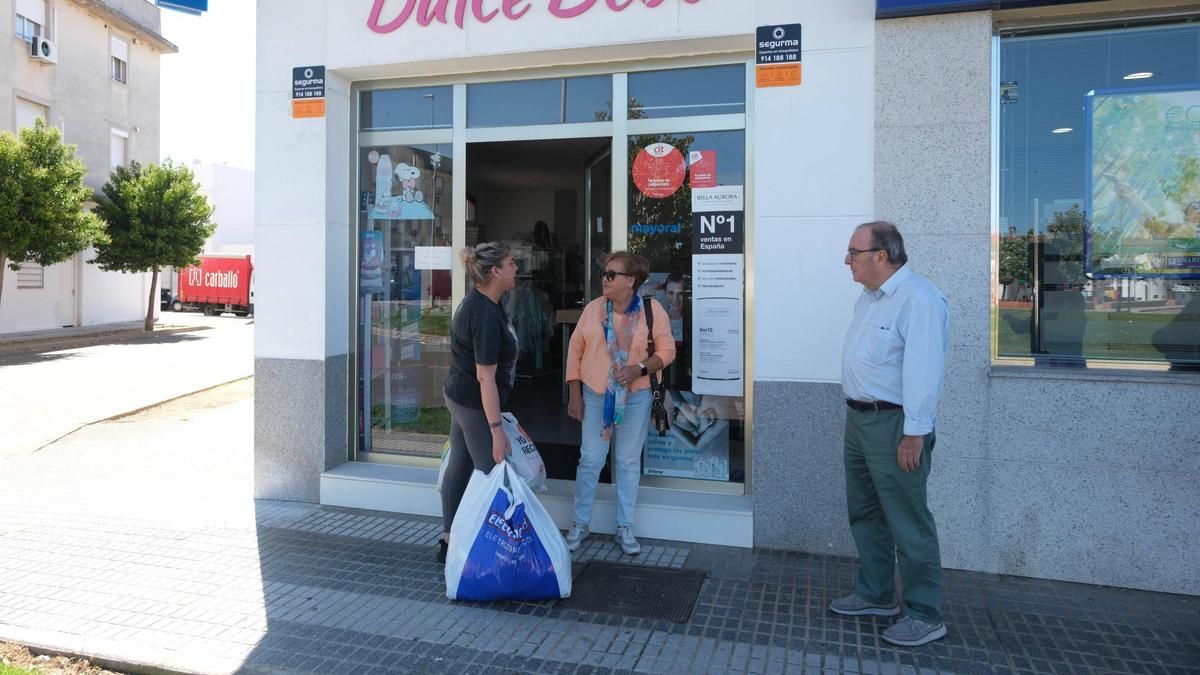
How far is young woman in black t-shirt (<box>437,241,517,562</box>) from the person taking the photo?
14.9 ft

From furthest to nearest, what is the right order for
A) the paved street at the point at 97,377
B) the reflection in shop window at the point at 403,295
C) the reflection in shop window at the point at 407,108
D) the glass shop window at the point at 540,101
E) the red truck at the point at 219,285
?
1. the red truck at the point at 219,285
2. the paved street at the point at 97,377
3. the reflection in shop window at the point at 403,295
4. the reflection in shop window at the point at 407,108
5. the glass shop window at the point at 540,101

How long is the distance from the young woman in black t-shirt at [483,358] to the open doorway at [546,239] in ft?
6.22

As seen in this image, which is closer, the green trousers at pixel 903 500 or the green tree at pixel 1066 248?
the green trousers at pixel 903 500

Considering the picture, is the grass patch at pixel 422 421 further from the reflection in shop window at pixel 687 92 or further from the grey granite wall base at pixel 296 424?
the reflection in shop window at pixel 687 92

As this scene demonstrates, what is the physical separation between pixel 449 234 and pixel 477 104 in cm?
102

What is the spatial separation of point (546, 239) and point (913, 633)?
9172mm

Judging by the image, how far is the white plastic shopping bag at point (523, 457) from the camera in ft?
15.4

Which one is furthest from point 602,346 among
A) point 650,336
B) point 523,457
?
point 523,457

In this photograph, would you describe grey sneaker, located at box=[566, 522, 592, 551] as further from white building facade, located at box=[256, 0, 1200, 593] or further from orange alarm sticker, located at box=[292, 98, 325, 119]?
orange alarm sticker, located at box=[292, 98, 325, 119]

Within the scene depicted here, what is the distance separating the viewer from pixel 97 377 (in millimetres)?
15328

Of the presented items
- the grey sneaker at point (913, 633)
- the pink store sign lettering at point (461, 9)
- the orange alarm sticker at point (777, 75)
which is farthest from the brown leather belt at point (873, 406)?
the pink store sign lettering at point (461, 9)

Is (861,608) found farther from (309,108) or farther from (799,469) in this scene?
(309,108)

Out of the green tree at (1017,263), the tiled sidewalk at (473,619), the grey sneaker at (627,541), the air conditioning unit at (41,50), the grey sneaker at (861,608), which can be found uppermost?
the air conditioning unit at (41,50)

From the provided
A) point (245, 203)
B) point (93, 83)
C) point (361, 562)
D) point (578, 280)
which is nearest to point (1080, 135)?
point (361, 562)
